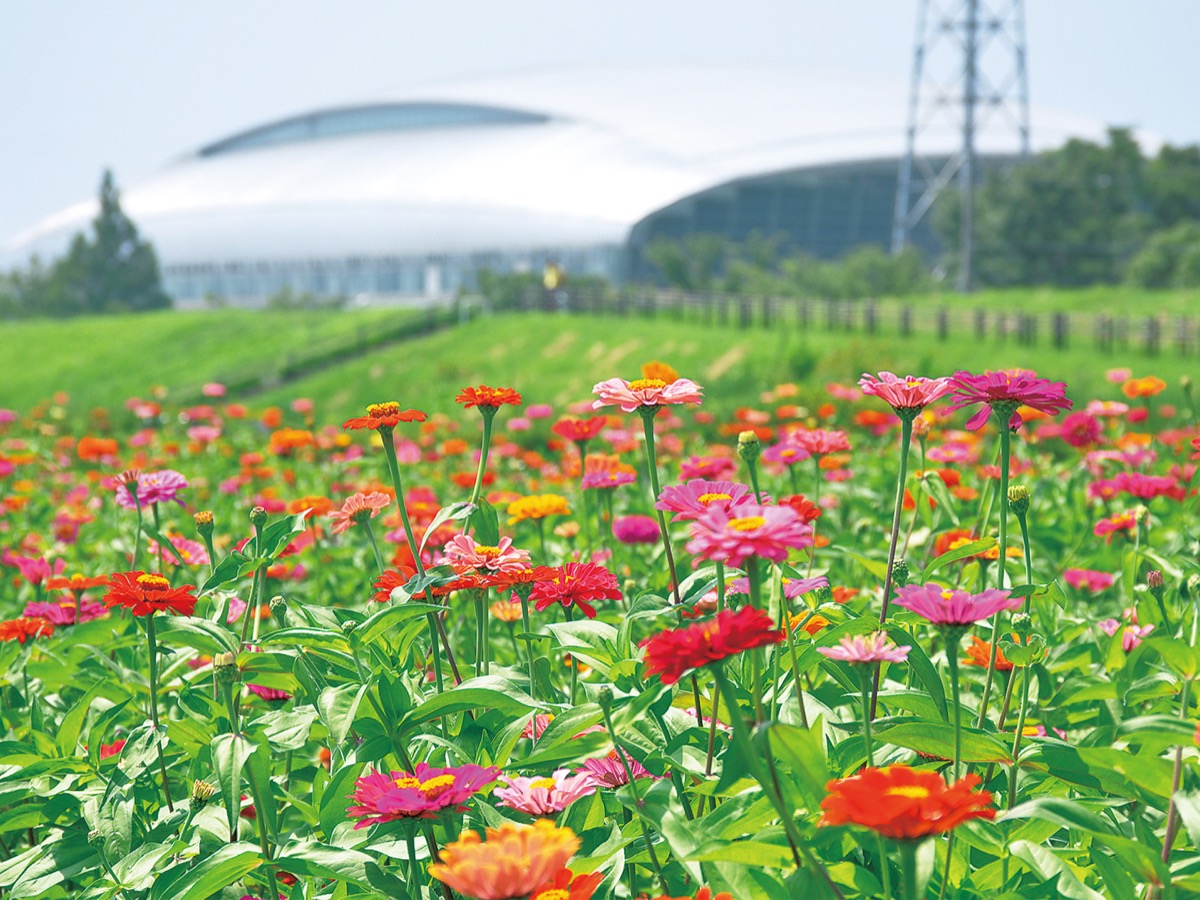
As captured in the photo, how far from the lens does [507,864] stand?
1.00 metres

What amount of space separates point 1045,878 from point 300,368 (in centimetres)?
2772

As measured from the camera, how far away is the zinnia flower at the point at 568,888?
1167 millimetres

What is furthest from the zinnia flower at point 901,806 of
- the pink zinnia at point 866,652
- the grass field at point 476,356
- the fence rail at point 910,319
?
the fence rail at point 910,319

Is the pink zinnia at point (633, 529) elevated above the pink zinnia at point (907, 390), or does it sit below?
below

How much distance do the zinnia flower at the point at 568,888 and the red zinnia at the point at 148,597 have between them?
800 mm

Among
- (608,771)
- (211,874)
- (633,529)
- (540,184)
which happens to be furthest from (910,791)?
(540,184)

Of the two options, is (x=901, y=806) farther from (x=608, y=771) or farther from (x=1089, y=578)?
(x=1089, y=578)

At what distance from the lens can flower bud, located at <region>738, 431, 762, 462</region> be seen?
6.17 ft

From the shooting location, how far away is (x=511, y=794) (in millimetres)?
1518

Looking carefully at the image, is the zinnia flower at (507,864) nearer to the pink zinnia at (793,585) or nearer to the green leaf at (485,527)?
the pink zinnia at (793,585)

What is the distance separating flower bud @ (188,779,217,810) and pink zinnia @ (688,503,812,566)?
101 cm

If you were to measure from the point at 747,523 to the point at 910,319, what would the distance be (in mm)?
22786

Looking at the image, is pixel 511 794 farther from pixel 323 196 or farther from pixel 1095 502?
pixel 323 196

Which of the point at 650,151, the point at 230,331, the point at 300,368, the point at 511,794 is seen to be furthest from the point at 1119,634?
the point at 650,151
